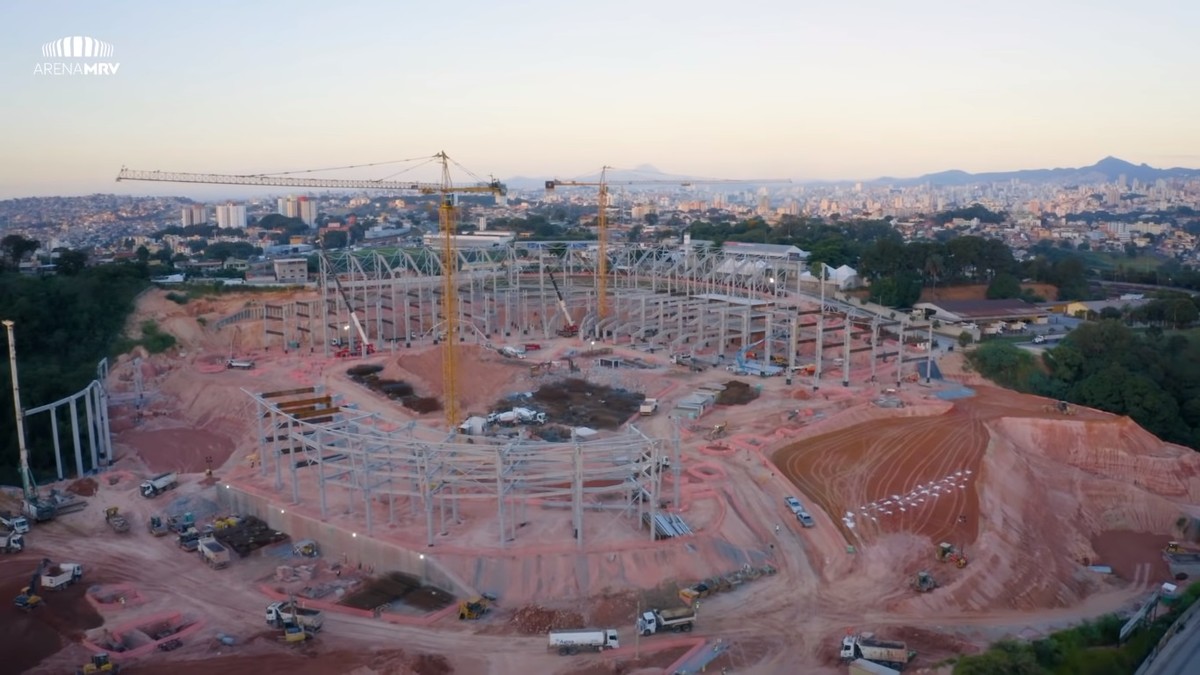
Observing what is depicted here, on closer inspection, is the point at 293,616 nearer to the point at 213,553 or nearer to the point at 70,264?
the point at 213,553

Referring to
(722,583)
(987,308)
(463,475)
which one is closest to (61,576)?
(463,475)

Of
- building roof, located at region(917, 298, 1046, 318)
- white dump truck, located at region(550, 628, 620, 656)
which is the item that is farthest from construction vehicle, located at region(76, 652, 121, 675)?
building roof, located at region(917, 298, 1046, 318)

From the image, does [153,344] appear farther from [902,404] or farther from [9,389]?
[902,404]

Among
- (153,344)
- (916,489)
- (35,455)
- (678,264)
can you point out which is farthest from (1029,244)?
(35,455)

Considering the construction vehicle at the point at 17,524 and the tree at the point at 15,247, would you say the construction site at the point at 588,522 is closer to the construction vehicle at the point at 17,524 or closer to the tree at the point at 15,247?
the construction vehicle at the point at 17,524

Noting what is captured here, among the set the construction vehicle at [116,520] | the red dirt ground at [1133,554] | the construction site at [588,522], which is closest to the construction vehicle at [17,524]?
the construction site at [588,522]

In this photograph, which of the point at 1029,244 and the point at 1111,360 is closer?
the point at 1111,360
